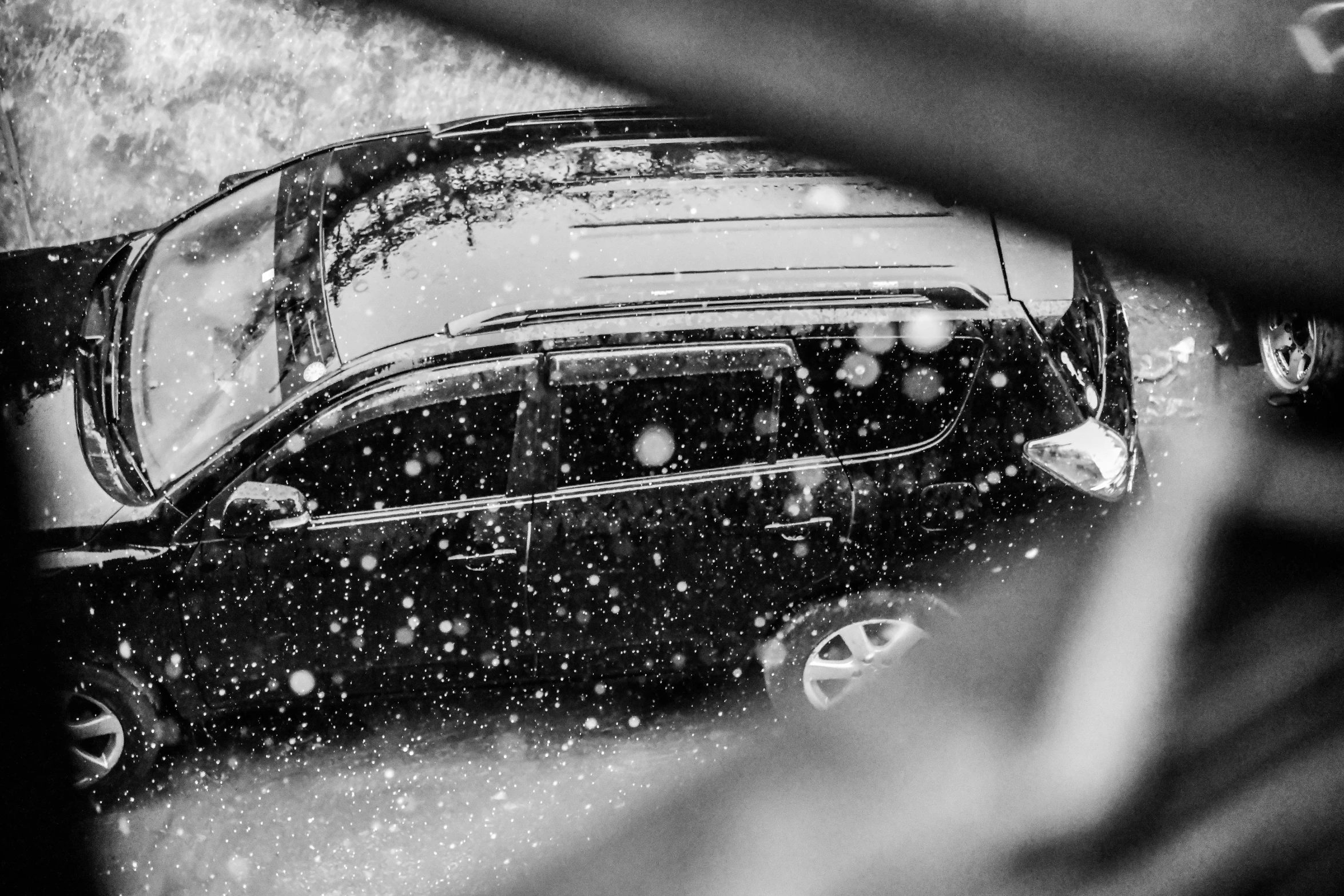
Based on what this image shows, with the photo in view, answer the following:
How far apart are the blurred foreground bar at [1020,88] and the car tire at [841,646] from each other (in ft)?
9.97

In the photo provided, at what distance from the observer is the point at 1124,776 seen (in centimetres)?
380

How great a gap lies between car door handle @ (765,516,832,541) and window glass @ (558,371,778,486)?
272 mm

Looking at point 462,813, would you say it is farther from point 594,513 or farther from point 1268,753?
point 1268,753

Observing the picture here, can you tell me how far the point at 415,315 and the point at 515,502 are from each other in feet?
2.37

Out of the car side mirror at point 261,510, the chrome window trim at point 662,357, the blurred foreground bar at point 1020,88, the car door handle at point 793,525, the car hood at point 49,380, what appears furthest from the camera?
the blurred foreground bar at point 1020,88

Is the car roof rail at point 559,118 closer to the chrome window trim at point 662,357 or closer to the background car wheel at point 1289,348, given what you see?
the chrome window trim at point 662,357

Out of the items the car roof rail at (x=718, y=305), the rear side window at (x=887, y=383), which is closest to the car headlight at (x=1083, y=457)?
the rear side window at (x=887, y=383)

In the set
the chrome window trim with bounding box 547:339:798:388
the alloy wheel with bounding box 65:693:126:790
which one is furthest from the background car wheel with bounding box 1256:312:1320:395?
the alloy wheel with bounding box 65:693:126:790

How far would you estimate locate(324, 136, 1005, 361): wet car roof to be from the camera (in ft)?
11.1

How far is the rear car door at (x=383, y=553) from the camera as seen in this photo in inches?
127

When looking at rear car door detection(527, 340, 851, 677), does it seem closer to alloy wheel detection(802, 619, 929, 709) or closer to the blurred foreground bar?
alloy wheel detection(802, 619, 929, 709)

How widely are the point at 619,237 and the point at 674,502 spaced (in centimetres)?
96

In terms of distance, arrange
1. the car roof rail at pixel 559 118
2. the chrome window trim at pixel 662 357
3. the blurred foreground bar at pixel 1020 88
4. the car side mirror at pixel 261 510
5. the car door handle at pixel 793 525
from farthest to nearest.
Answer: the blurred foreground bar at pixel 1020 88 < the car roof rail at pixel 559 118 < the car door handle at pixel 793 525 < the chrome window trim at pixel 662 357 < the car side mirror at pixel 261 510

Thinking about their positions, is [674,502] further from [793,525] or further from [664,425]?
[793,525]
